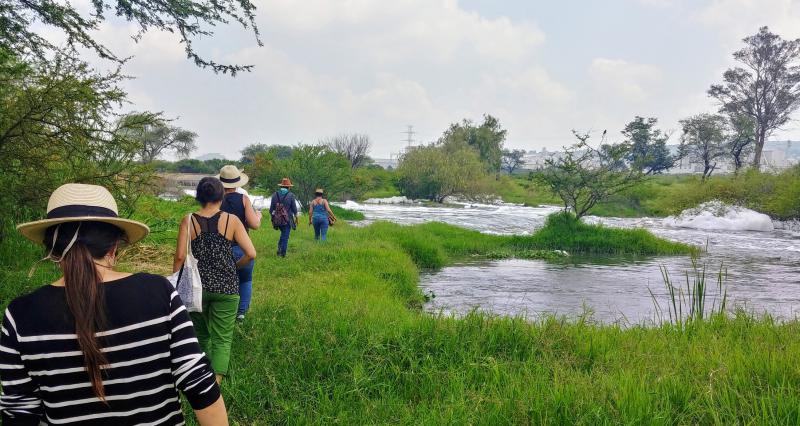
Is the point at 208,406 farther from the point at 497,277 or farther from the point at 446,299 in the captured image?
the point at 497,277

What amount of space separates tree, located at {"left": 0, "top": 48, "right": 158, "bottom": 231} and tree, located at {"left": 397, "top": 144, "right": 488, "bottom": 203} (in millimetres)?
49446

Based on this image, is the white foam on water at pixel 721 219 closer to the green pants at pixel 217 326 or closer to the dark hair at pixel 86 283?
the green pants at pixel 217 326

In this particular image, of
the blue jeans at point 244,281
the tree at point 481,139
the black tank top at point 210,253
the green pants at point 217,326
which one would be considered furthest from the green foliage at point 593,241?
the tree at point 481,139

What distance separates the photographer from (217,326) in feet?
14.3

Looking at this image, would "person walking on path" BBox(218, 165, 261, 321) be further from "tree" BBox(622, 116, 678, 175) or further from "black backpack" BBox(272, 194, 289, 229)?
"tree" BBox(622, 116, 678, 175)

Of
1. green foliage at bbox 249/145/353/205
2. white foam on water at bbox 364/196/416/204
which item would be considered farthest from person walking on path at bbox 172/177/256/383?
white foam on water at bbox 364/196/416/204

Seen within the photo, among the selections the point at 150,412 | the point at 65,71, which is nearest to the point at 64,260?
the point at 150,412

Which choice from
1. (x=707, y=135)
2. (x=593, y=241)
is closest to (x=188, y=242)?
(x=593, y=241)

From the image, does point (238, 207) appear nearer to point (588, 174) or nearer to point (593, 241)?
point (593, 241)

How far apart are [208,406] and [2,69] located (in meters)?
5.75

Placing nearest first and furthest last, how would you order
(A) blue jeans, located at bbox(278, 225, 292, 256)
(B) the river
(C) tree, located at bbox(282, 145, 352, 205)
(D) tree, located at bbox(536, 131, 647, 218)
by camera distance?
(B) the river → (A) blue jeans, located at bbox(278, 225, 292, 256) → (D) tree, located at bbox(536, 131, 647, 218) → (C) tree, located at bbox(282, 145, 352, 205)

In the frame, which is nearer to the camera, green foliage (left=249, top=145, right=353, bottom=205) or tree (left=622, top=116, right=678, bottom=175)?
green foliage (left=249, top=145, right=353, bottom=205)

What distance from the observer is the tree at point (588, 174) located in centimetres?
2386

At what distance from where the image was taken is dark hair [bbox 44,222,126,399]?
1706 millimetres
